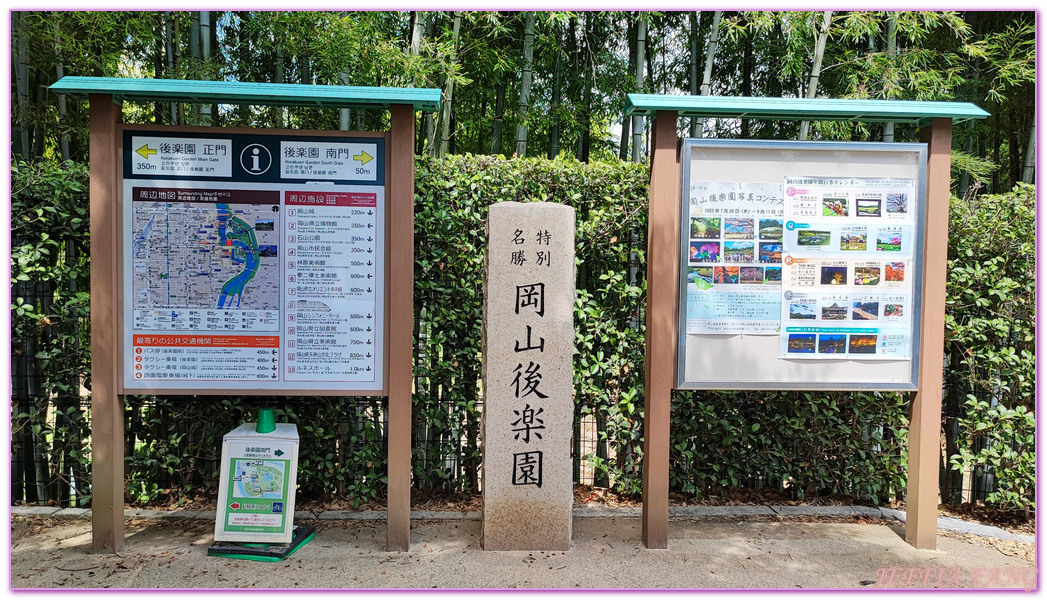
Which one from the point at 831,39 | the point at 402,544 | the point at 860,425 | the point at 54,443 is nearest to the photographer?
the point at 402,544

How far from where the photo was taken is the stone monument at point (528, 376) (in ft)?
10.8

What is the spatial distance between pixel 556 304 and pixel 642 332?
97cm

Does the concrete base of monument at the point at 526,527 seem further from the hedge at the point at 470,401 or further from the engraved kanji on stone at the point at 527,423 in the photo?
the hedge at the point at 470,401

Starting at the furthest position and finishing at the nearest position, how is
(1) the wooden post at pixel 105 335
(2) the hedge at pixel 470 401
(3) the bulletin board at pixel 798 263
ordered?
(2) the hedge at pixel 470 401 < (3) the bulletin board at pixel 798 263 < (1) the wooden post at pixel 105 335

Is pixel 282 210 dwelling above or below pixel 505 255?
above

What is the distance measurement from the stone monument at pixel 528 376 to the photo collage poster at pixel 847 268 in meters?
1.18

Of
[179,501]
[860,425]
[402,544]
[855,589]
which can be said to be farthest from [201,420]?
[860,425]

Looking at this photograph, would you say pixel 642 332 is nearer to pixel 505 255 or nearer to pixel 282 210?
pixel 505 255

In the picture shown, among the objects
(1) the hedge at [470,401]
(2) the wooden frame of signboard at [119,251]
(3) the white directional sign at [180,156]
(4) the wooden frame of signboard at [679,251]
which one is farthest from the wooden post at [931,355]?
(3) the white directional sign at [180,156]

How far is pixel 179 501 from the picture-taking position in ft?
13.3

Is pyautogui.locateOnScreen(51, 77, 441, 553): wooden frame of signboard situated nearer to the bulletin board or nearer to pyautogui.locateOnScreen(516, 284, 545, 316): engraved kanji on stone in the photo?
pyautogui.locateOnScreen(516, 284, 545, 316): engraved kanji on stone

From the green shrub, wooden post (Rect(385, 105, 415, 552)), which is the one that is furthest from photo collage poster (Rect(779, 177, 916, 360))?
wooden post (Rect(385, 105, 415, 552))

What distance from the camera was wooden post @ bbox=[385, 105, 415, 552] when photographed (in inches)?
129

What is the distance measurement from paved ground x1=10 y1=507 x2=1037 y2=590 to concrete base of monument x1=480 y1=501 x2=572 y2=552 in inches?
1.9
